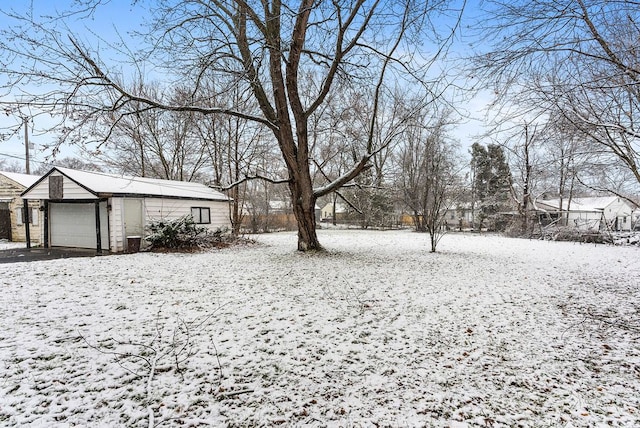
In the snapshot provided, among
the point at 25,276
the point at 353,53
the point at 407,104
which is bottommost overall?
the point at 25,276

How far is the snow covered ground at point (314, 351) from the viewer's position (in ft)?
7.56

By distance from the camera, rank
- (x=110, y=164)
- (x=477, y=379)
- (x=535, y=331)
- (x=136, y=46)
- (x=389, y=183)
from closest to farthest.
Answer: (x=477, y=379) → (x=535, y=331) → (x=136, y=46) → (x=110, y=164) → (x=389, y=183)

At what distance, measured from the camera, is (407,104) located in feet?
29.8

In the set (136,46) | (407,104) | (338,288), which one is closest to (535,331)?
(338,288)

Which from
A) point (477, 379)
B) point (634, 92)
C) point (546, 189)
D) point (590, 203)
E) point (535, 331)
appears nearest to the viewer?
point (477, 379)

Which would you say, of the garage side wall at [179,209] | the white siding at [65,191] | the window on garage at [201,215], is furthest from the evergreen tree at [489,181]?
the white siding at [65,191]

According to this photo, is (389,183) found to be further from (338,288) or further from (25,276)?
Result: (25,276)

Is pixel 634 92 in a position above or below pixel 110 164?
below

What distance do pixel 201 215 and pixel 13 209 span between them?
946 centimetres

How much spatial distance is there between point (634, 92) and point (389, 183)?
22.9m

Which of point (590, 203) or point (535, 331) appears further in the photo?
point (590, 203)

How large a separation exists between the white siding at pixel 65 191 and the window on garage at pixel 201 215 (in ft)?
12.7

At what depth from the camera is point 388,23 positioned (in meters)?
5.86

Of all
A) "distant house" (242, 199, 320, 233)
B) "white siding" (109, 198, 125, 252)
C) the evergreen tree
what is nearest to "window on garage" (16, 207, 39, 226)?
"white siding" (109, 198, 125, 252)
